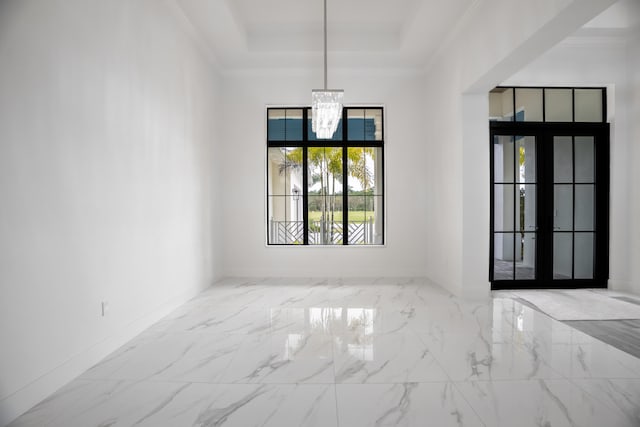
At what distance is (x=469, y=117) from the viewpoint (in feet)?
14.1

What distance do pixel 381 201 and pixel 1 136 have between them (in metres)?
4.88

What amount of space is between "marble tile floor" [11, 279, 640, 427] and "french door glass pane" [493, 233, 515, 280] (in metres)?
1.27


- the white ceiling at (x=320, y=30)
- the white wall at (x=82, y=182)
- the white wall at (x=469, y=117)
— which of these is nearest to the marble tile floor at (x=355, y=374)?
the white wall at (x=82, y=182)

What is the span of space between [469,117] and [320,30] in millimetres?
2395

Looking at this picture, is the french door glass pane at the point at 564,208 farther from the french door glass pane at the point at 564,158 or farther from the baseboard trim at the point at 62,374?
the baseboard trim at the point at 62,374

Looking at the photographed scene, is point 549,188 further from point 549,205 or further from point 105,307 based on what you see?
point 105,307

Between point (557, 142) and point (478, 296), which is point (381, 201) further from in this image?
point (557, 142)

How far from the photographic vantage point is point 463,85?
422cm

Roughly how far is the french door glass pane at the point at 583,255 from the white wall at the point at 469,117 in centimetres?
167

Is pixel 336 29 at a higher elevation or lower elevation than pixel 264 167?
higher

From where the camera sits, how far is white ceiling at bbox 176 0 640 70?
4.12m

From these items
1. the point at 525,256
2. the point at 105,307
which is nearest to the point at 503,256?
the point at 525,256

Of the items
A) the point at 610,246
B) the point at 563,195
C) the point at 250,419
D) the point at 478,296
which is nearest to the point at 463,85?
the point at 563,195

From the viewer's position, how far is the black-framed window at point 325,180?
230 inches
